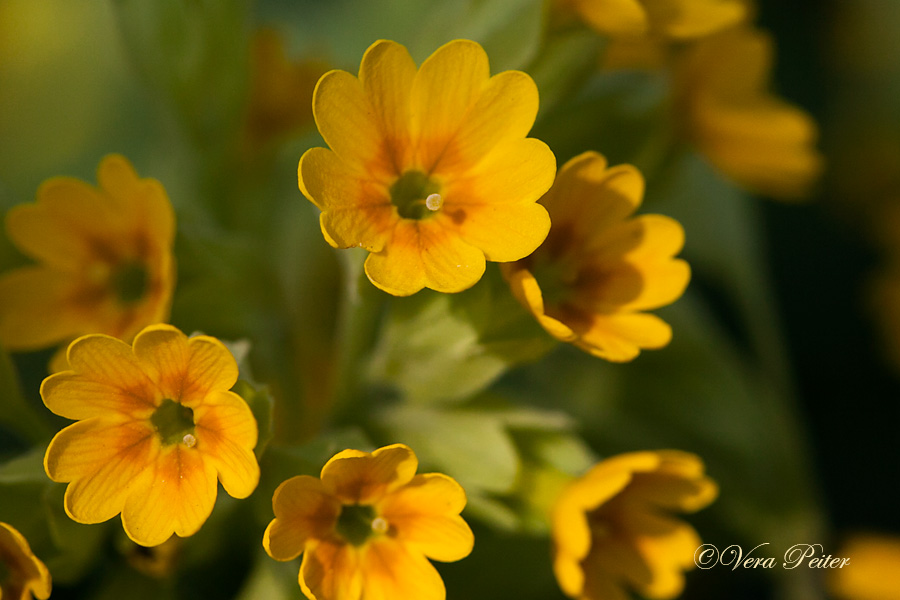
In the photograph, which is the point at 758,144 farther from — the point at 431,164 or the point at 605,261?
the point at 431,164

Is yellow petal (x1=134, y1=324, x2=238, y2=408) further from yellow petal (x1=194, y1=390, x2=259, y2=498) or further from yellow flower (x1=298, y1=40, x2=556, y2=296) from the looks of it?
yellow flower (x1=298, y1=40, x2=556, y2=296)

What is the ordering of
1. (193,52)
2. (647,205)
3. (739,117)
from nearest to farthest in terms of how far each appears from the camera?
(193,52) → (739,117) → (647,205)

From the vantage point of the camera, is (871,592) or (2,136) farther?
(2,136)

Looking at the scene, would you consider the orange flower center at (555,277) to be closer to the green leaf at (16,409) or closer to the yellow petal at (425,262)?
the yellow petal at (425,262)

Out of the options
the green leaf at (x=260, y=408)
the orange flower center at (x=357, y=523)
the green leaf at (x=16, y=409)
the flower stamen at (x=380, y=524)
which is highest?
the green leaf at (x=260, y=408)

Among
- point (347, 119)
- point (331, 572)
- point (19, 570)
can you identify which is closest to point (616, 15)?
point (347, 119)

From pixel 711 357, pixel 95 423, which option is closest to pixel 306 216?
pixel 95 423

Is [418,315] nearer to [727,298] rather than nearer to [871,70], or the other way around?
[727,298]
